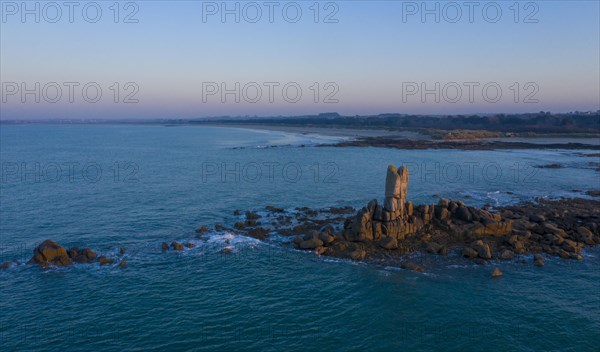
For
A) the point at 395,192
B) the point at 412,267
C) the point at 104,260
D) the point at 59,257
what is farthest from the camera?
the point at 395,192

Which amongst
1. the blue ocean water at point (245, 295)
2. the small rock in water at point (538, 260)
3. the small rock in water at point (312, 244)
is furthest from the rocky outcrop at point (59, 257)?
the small rock in water at point (538, 260)

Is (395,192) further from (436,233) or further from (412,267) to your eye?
(412,267)

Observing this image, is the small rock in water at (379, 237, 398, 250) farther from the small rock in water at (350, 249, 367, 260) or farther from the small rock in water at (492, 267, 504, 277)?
the small rock in water at (492, 267, 504, 277)

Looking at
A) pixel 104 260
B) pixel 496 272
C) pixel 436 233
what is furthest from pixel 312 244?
pixel 104 260

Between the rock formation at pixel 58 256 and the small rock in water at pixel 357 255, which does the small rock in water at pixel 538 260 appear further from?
the rock formation at pixel 58 256

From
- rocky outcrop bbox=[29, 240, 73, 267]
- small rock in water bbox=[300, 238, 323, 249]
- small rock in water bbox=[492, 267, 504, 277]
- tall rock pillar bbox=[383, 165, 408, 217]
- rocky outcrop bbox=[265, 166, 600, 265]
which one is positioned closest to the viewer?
small rock in water bbox=[492, 267, 504, 277]

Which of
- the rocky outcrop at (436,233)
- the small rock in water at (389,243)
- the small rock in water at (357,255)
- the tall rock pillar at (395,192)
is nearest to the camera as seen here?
the small rock in water at (357,255)

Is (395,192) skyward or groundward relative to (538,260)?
skyward

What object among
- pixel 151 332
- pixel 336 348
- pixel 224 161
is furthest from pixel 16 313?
pixel 224 161

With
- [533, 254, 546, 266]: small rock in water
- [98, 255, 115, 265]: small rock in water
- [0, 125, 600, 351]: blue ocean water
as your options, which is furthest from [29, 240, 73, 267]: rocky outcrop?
[533, 254, 546, 266]: small rock in water

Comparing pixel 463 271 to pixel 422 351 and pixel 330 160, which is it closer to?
pixel 422 351

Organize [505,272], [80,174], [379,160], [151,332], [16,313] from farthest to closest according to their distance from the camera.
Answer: [379,160] < [80,174] < [505,272] < [16,313] < [151,332]
